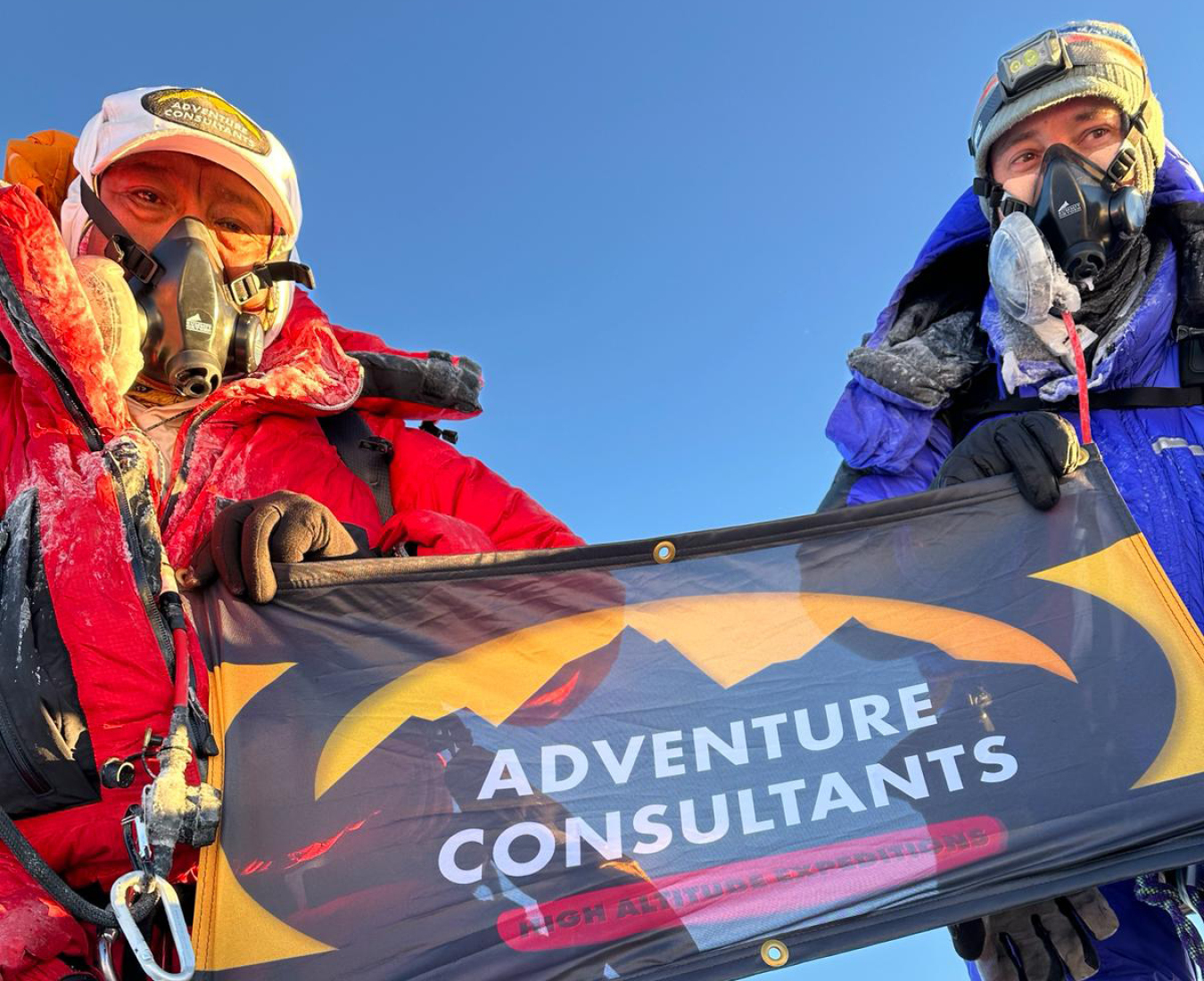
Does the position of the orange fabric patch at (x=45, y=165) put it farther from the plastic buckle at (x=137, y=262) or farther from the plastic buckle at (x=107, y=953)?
the plastic buckle at (x=107, y=953)

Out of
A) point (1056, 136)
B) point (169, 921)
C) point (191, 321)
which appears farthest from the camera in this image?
point (1056, 136)

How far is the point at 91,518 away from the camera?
2990mm

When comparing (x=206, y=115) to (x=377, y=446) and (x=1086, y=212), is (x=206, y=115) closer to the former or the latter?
(x=377, y=446)

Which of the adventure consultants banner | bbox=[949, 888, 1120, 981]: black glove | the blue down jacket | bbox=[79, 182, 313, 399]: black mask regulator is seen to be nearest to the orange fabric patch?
bbox=[79, 182, 313, 399]: black mask regulator

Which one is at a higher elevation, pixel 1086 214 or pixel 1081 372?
pixel 1086 214

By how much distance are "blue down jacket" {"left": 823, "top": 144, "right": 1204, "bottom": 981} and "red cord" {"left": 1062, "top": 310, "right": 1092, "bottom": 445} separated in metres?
0.11

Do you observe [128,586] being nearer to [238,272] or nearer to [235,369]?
[235,369]

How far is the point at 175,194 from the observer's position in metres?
3.72

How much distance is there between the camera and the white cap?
3658 millimetres

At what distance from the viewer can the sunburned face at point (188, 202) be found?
3645 mm

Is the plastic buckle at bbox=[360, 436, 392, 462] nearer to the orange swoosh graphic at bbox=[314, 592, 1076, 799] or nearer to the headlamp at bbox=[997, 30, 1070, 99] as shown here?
the orange swoosh graphic at bbox=[314, 592, 1076, 799]

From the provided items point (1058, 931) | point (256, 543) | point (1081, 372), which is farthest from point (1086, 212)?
point (256, 543)

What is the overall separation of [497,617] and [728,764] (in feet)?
2.10

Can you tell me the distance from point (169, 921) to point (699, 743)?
1.15 m
